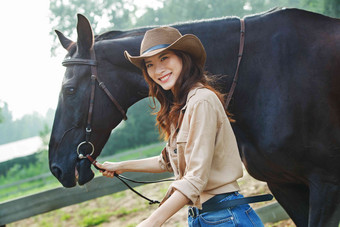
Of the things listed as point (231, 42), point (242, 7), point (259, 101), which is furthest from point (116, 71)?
point (242, 7)

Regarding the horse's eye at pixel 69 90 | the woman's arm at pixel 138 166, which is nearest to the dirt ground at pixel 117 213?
the woman's arm at pixel 138 166

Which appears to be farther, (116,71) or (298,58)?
(116,71)

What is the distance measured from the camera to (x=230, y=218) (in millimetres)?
1564

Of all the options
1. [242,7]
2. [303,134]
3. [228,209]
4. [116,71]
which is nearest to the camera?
[228,209]

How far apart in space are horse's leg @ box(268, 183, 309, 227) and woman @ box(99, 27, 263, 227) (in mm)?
1214

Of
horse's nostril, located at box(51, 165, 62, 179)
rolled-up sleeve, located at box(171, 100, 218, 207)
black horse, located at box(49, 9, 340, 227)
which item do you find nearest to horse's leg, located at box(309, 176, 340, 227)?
black horse, located at box(49, 9, 340, 227)

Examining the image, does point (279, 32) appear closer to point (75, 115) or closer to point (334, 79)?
point (334, 79)

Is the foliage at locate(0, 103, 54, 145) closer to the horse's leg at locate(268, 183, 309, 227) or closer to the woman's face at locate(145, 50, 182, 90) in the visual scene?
the horse's leg at locate(268, 183, 309, 227)

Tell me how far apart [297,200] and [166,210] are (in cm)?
178

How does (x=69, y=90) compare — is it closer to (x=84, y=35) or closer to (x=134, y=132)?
(x=84, y=35)

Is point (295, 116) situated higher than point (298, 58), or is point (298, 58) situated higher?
point (298, 58)

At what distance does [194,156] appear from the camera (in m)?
1.45

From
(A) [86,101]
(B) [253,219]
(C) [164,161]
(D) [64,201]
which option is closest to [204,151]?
(B) [253,219]

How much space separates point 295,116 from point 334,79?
0.40 m
